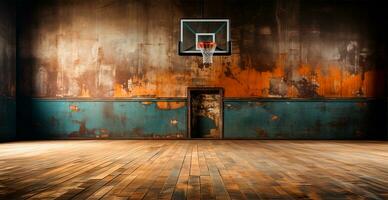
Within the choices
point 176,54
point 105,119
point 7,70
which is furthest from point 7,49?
point 176,54

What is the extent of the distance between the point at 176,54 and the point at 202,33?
1095 millimetres

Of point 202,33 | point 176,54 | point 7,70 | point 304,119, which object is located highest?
point 202,33

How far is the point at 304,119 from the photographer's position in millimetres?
11562

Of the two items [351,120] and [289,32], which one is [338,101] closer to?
[351,120]

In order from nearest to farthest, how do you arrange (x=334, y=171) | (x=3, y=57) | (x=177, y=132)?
(x=334, y=171)
(x=3, y=57)
(x=177, y=132)

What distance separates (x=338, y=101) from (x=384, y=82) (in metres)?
1.69

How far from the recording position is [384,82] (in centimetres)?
1168

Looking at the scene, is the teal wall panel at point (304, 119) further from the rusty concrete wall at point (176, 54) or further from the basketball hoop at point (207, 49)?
the basketball hoop at point (207, 49)

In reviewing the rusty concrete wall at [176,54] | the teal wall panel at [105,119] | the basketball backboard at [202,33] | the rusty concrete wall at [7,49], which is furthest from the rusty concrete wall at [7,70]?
the basketball backboard at [202,33]

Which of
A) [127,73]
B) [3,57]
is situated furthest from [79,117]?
[3,57]

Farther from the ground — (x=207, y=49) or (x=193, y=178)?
(x=207, y=49)

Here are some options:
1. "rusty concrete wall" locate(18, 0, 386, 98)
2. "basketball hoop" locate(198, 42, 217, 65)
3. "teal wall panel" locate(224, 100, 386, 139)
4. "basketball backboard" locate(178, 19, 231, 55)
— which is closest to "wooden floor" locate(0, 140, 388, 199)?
"teal wall panel" locate(224, 100, 386, 139)

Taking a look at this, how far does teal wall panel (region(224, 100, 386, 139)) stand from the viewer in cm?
1154

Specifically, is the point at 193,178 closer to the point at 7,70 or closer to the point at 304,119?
the point at 304,119
